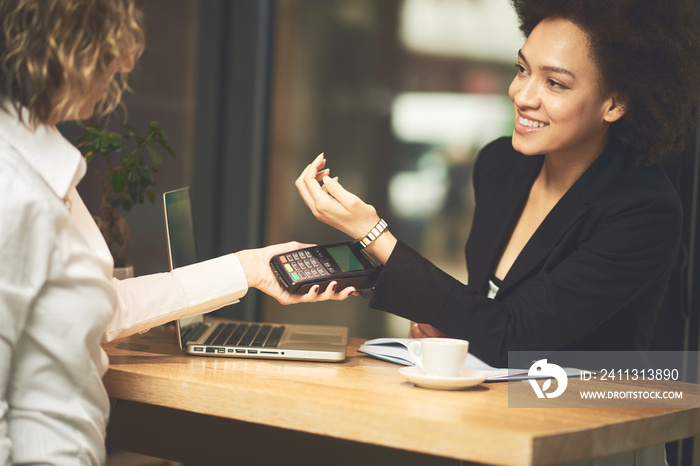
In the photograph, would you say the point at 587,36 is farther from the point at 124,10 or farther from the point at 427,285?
the point at 124,10

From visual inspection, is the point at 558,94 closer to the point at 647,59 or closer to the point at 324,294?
the point at 647,59

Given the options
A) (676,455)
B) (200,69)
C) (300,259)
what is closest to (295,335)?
(300,259)

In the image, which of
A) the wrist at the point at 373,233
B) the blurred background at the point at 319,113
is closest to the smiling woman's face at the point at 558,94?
the wrist at the point at 373,233

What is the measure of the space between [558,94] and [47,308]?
1.10 meters

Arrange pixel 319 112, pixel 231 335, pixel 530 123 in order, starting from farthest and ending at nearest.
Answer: pixel 319 112 → pixel 530 123 → pixel 231 335

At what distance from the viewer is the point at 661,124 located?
5.07 ft

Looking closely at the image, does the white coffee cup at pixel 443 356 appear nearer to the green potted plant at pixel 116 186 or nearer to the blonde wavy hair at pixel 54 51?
the blonde wavy hair at pixel 54 51

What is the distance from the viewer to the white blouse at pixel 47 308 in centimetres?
85

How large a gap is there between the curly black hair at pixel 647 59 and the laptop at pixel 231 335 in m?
0.80

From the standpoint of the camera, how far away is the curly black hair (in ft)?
4.90

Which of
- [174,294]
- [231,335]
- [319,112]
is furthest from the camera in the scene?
[319,112]

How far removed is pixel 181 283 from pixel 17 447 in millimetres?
457

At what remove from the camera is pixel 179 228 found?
149 centimetres

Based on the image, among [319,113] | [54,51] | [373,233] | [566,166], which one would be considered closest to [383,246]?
[373,233]
